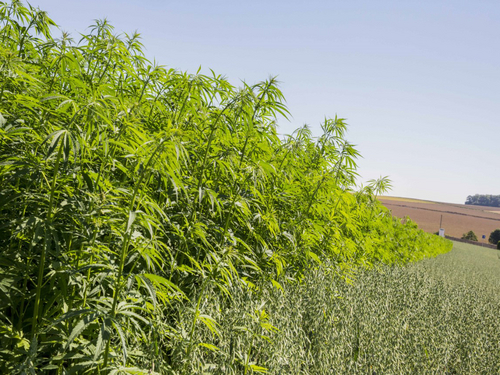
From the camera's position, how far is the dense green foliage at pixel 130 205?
4.74 ft

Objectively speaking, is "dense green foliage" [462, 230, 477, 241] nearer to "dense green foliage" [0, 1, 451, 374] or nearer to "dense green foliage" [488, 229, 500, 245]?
"dense green foliage" [488, 229, 500, 245]

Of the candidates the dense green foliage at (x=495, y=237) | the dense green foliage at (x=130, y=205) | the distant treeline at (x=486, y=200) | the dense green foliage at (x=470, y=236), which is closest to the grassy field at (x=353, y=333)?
the dense green foliage at (x=130, y=205)

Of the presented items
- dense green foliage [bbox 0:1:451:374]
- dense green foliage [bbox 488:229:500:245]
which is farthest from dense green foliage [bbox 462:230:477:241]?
dense green foliage [bbox 0:1:451:374]

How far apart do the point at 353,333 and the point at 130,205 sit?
8.51 feet

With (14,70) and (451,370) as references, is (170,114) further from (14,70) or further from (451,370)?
(451,370)

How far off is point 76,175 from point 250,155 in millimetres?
1239

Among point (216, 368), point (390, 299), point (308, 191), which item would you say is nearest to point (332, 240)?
point (308, 191)

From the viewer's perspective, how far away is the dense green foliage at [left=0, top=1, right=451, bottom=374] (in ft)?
4.74

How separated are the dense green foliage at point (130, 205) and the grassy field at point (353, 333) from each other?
8 cm

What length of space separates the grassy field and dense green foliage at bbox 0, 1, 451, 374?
0.08 metres

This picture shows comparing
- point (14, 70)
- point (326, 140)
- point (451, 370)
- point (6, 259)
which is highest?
point (326, 140)

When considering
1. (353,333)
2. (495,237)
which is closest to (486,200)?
(495,237)

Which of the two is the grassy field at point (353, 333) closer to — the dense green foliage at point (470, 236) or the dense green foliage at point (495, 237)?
the dense green foliage at point (470, 236)

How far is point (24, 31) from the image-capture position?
6.86 feet
